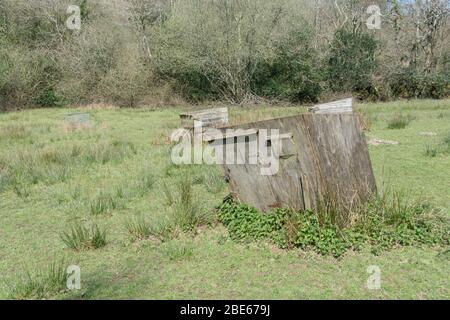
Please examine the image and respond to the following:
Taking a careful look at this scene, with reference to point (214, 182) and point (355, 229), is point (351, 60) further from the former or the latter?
point (355, 229)

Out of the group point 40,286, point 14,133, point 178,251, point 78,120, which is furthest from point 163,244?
point 78,120

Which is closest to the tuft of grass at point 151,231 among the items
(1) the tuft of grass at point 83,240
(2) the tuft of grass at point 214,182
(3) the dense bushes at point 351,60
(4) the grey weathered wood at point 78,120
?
(1) the tuft of grass at point 83,240

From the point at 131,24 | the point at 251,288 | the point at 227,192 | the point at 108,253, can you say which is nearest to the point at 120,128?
the point at 227,192

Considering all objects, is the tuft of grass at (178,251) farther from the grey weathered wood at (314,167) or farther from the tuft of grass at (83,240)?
the grey weathered wood at (314,167)

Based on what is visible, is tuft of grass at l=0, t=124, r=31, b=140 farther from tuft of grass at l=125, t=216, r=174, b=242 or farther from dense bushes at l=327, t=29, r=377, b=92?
dense bushes at l=327, t=29, r=377, b=92

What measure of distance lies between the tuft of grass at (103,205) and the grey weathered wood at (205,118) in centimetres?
488

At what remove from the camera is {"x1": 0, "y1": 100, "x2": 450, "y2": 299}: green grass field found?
3.29m

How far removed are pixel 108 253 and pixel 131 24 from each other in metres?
24.4

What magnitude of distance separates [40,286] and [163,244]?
50.6 inches

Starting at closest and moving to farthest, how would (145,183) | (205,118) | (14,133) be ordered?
(145,183)
(205,118)
(14,133)

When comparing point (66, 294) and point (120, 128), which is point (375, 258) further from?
point (120, 128)

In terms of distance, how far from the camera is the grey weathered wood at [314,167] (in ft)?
13.2

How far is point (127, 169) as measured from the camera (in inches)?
306

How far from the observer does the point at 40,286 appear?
330cm
